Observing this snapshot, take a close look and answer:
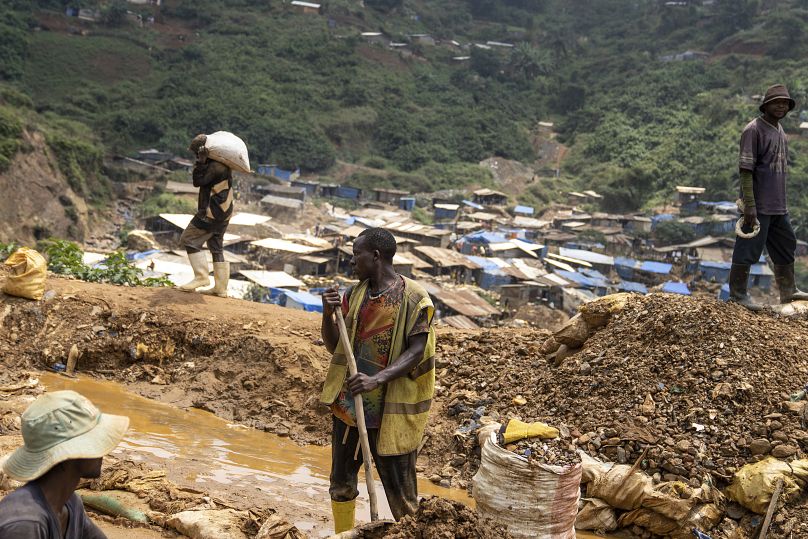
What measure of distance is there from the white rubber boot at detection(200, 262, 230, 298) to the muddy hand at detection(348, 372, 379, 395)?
4289 mm

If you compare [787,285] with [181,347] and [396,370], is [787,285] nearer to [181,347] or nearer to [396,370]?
[396,370]

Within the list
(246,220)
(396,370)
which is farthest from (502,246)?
(396,370)

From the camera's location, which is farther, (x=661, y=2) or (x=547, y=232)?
(x=661, y=2)

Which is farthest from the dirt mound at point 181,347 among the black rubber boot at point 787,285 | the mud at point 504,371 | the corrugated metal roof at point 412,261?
the corrugated metal roof at point 412,261

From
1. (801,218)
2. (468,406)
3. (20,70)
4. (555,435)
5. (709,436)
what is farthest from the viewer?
(20,70)

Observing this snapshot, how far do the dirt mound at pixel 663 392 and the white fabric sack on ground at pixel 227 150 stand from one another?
252 centimetres

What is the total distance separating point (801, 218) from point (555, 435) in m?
34.2

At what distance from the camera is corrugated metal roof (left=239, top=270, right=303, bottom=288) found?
21.9 meters

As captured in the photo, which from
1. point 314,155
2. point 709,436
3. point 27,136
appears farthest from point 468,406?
point 314,155

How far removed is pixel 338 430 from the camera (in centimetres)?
329

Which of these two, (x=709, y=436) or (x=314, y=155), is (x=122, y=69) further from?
(x=709, y=436)

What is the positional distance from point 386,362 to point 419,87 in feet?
185

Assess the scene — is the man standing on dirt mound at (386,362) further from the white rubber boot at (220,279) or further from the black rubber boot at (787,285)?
the white rubber boot at (220,279)

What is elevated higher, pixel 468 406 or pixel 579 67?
pixel 579 67
